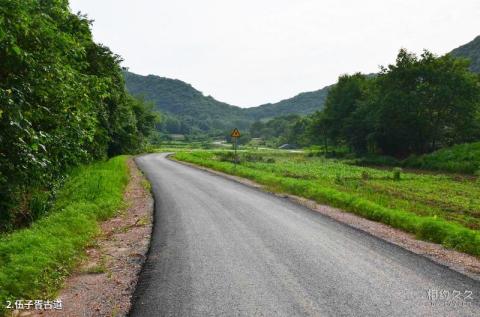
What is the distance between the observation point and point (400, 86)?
59.2 m

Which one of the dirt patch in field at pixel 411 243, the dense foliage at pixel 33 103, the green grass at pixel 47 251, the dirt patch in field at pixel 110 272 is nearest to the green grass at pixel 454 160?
the dirt patch in field at pixel 411 243

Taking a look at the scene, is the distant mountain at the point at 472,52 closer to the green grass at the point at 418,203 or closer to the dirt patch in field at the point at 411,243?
the green grass at the point at 418,203

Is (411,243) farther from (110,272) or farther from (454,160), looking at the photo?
(454,160)

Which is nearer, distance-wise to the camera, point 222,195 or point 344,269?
point 344,269

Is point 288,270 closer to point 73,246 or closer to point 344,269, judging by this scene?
point 344,269

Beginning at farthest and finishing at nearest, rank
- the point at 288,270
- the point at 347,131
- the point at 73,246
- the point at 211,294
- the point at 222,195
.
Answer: the point at 347,131 → the point at 222,195 → the point at 73,246 → the point at 288,270 → the point at 211,294

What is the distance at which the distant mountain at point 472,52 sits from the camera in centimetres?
13875

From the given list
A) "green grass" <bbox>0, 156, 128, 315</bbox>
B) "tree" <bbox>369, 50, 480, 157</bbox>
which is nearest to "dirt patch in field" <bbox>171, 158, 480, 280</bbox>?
"green grass" <bbox>0, 156, 128, 315</bbox>

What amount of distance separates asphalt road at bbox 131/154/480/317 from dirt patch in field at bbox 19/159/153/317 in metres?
0.30

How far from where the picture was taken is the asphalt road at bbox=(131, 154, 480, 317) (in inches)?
246

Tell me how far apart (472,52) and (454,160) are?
131355 mm

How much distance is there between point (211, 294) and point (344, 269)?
299cm

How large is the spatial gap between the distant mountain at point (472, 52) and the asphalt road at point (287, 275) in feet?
485

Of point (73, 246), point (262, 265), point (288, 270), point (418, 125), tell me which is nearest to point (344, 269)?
point (288, 270)
